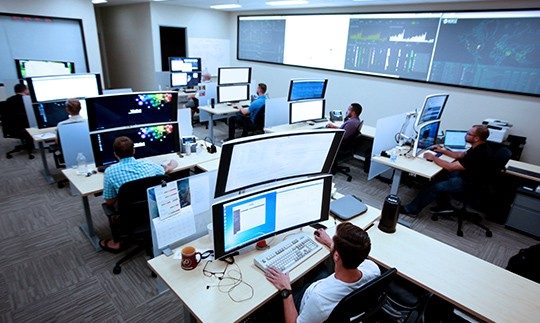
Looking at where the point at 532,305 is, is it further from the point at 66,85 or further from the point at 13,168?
the point at 13,168

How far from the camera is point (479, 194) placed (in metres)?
3.34

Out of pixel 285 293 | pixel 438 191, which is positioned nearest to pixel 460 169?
pixel 438 191

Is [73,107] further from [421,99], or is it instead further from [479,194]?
[421,99]

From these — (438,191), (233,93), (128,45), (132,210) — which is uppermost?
(128,45)

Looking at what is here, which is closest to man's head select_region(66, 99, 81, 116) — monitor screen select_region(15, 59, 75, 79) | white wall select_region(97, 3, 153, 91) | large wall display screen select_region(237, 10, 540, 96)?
monitor screen select_region(15, 59, 75, 79)

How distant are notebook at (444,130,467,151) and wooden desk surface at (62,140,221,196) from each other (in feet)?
10.2

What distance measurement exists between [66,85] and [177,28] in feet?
14.5

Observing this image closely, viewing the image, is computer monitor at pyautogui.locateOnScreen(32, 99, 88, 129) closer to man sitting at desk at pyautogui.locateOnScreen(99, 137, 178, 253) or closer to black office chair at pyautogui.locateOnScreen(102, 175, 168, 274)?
man sitting at desk at pyautogui.locateOnScreen(99, 137, 178, 253)

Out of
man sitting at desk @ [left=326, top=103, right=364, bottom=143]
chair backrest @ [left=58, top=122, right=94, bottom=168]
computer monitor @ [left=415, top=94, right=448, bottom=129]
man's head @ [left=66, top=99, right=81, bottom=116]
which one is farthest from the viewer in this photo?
man sitting at desk @ [left=326, top=103, right=364, bottom=143]

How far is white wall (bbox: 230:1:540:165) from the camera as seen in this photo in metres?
4.16

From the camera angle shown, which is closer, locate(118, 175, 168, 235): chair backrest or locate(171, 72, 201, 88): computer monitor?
locate(118, 175, 168, 235): chair backrest

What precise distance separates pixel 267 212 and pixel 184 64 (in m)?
5.89

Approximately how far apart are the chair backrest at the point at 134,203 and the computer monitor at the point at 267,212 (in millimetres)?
934

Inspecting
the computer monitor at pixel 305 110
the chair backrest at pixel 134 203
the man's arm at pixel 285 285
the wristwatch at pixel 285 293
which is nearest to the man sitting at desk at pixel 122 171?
the chair backrest at pixel 134 203
